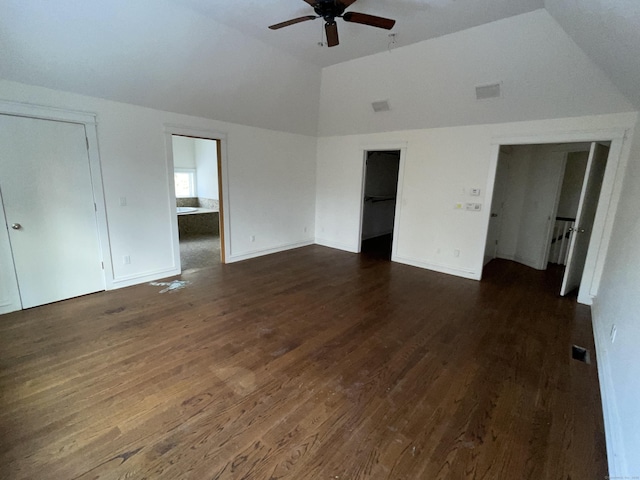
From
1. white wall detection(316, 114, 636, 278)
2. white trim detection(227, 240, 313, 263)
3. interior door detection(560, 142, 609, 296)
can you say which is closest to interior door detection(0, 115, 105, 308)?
white trim detection(227, 240, 313, 263)

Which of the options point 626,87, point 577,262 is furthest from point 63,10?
point 577,262

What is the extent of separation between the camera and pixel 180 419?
1771mm

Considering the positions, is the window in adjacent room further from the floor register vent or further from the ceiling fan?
the floor register vent

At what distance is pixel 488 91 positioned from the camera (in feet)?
11.8

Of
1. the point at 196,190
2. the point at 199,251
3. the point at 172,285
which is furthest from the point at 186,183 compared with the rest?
the point at 172,285

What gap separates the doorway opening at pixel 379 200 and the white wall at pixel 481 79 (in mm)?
2120

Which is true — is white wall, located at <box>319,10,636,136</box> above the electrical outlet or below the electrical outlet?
above

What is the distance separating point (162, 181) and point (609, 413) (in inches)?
197

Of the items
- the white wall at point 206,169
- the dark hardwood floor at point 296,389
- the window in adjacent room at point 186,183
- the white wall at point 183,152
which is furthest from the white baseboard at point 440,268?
the white wall at point 183,152

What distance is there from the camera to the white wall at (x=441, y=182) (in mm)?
4117

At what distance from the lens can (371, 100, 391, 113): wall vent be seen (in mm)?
4432

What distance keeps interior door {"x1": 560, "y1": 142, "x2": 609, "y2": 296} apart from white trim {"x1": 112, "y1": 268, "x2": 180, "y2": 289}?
5.54 meters

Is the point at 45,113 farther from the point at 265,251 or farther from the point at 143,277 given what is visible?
the point at 265,251

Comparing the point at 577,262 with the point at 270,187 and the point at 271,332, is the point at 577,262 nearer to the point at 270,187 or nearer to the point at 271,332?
the point at 271,332
